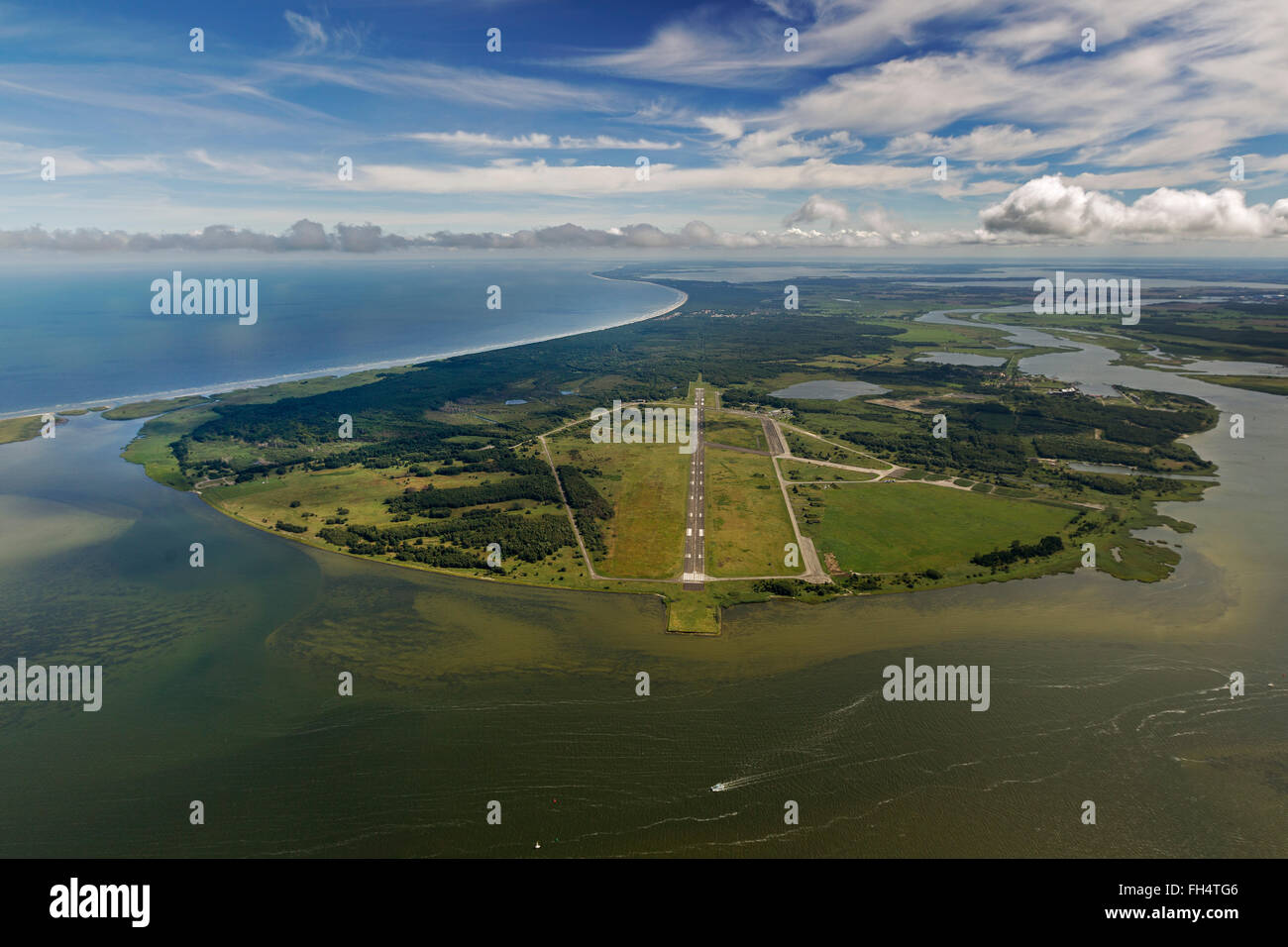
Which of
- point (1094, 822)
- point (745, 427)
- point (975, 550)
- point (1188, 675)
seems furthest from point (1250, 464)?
point (1094, 822)

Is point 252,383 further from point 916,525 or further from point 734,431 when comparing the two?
point 916,525

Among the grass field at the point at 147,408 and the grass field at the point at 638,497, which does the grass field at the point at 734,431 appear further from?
the grass field at the point at 147,408

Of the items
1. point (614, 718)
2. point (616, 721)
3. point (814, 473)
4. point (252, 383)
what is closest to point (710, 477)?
→ point (814, 473)

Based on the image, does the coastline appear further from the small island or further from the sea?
the sea

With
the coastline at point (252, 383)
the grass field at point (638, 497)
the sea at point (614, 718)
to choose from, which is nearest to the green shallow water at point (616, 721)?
the sea at point (614, 718)

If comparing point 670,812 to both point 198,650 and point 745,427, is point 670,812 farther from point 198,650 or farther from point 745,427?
point 745,427

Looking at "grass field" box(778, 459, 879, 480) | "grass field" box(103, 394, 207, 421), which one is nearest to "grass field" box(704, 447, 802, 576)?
"grass field" box(778, 459, 879, 480)

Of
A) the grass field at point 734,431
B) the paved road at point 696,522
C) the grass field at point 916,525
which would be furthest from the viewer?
the grass field at point 734,431
